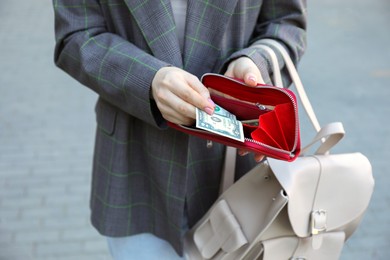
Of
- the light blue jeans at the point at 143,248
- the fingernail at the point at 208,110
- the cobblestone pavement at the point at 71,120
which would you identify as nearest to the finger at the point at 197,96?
the fingernail at the point at 208,110

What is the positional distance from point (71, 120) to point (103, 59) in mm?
2809

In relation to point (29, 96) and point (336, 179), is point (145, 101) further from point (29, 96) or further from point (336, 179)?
point (29, 96)

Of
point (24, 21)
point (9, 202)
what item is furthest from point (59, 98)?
point (24, 21)

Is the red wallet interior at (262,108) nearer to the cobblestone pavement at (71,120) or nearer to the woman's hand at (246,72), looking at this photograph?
the woman's hand at (246,72)

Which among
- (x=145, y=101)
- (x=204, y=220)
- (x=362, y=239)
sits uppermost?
(x=145, y=101)

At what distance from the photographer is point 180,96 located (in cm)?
120

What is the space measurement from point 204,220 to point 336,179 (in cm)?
38

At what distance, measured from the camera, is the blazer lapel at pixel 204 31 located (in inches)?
54.0

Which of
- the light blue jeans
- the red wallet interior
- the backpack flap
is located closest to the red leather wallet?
the red wallet interior

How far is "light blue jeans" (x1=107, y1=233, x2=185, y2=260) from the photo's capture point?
5.53 feet

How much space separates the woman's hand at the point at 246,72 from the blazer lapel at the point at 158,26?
0.14m

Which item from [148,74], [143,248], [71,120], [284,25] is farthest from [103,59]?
[71,120]

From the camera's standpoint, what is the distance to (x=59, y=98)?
4.42m

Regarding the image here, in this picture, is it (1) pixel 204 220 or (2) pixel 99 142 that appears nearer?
(1) pixel 204 220
